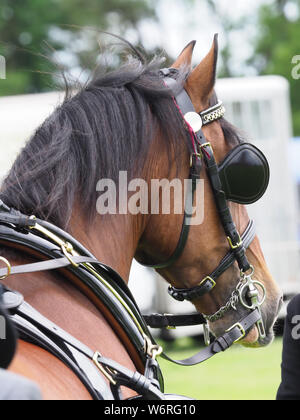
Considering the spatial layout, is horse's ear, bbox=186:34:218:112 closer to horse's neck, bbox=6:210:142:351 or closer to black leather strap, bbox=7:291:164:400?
horse's neck, bbox=6:210:142:351

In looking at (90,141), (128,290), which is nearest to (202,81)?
(90,141)

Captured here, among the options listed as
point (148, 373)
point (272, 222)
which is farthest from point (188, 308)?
point (148, 373)

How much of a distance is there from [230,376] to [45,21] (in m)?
13.9

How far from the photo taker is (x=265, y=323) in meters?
2.27

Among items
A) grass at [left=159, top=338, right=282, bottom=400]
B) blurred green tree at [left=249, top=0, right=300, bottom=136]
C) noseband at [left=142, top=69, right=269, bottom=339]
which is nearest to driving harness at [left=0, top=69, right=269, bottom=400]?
noseband at [left=142, top=69, right=269, bottom=339]

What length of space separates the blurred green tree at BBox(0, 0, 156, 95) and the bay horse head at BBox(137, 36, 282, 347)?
1237cm

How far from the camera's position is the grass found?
551cm

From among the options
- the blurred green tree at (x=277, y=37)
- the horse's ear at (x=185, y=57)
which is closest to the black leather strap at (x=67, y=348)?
the horse's ear at (x=185, y=57)

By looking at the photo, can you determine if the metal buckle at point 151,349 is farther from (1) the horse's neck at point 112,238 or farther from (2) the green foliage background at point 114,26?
(2) the green foliage background at point 114,26

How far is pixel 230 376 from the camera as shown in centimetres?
641

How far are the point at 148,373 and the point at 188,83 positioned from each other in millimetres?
982

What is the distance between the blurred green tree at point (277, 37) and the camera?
16.8 metres

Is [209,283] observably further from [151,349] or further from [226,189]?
[151,349]

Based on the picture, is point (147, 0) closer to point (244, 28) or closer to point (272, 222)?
point (244, 28)
